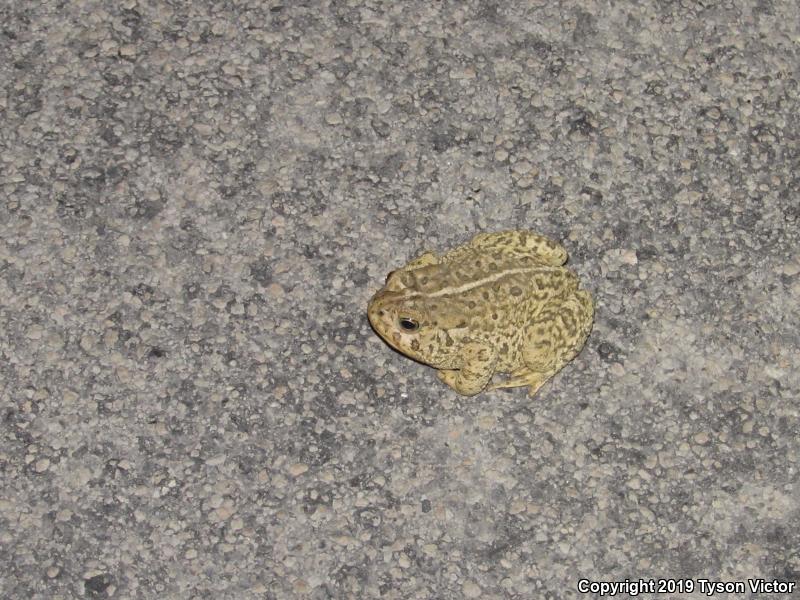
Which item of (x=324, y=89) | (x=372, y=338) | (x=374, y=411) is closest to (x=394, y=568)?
(x=374, y=411)

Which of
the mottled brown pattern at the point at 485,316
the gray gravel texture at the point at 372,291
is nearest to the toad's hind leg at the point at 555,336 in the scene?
the mottled brown pattern at the point at 485,316

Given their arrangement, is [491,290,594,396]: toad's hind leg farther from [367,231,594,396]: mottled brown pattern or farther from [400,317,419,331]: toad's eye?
[400,317,419,331]: toad's eye

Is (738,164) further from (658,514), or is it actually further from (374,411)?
(374,411)

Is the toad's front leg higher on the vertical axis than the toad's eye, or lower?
lower

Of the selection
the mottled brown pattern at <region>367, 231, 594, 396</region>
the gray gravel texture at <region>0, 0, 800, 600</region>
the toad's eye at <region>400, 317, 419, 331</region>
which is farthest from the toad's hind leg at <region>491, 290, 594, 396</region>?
the toad's eye at <region>400, 317, 419, 331</region>

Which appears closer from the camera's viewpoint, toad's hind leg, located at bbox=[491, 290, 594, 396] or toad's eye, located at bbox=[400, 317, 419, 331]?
toad's eye, located at bbox=[400, 317, 419, 331]

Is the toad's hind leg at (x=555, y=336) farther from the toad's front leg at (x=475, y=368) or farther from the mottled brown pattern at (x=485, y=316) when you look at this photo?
the toad's front leg at (x=475, y=368)

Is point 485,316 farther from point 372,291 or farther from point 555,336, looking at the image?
point 372,291

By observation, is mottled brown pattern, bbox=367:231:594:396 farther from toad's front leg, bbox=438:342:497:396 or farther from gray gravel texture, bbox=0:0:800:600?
gray gravel texture, bbox=0:0:800:600
